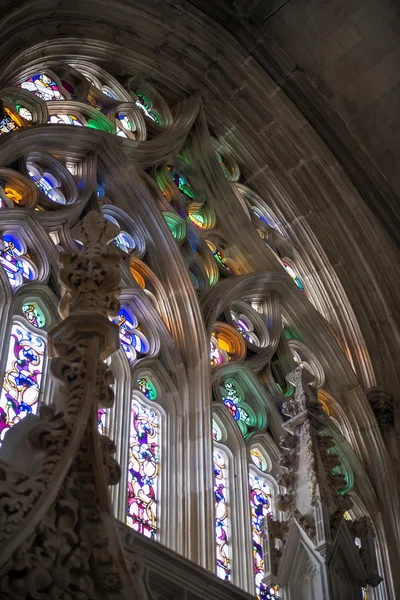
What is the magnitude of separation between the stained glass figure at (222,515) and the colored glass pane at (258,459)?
46 cm

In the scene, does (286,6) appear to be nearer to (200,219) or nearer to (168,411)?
(200,219)

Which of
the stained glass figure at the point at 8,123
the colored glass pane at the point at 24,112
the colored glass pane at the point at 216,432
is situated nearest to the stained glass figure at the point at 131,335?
the colored glass pane at the point at 216,432

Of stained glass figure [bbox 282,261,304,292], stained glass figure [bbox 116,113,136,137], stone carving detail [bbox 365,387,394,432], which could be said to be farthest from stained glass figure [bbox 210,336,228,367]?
stained glass figure [bbox 116,113,136,137]

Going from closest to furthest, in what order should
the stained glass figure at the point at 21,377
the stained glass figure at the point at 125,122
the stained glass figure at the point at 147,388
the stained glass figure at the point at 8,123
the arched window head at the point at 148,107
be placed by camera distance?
the stained glass figure at the point at 21,377 < the stained glass figure at the point at 147,388 < the stained glass figure at the point at 8,123 < the stained glass figure at the point at 125,122 < the arched window head at the point at 148,107

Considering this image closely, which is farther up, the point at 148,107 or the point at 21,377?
the point at 148,107

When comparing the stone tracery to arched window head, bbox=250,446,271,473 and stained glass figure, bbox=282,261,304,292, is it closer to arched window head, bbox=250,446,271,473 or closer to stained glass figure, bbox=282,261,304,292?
arched window head, bbox=250,446,271,473

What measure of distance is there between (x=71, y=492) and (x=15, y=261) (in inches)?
176

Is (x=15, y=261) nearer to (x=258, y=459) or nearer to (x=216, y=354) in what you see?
(x=216, y=354)

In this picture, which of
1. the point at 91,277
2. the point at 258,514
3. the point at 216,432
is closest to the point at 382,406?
the point at 216,432

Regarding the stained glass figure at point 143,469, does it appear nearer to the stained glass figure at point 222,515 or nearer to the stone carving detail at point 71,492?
the stained glass figure at point 222,515

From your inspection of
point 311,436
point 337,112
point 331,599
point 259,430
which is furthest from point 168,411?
point 337,112

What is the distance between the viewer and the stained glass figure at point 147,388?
9.77 meters

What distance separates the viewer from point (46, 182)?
1080 cm

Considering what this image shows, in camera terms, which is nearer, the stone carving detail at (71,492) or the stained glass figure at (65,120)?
the stone carving detail at (71,492)
